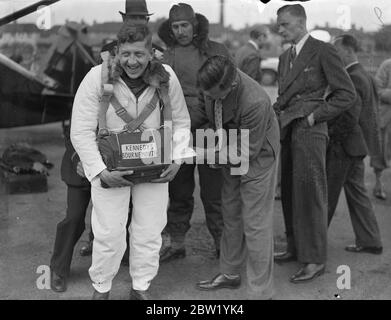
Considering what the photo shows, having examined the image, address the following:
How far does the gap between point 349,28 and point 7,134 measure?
5925 millimetres

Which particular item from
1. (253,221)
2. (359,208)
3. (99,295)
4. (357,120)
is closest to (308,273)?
(253,221)

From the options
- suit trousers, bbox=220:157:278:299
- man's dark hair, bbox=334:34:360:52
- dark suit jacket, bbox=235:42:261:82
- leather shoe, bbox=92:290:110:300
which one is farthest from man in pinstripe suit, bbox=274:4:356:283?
dark suit jacket, bbox=235:42:261:82

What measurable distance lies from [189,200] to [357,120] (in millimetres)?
1348

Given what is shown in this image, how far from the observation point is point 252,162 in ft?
10.4

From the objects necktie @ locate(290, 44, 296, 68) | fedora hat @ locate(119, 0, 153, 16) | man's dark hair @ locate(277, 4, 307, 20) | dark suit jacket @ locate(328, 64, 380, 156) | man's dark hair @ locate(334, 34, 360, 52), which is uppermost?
fedora hat @ locate(119, 0, 153, 16)

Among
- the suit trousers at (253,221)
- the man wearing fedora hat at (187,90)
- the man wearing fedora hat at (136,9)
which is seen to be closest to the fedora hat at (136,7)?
the man wearing fedora hat at (136,9)

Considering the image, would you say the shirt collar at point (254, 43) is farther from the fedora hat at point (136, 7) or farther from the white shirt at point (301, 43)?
the white shirt at point (301, 43)

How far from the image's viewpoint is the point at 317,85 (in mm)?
3531

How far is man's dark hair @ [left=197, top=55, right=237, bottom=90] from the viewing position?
9.67 feet

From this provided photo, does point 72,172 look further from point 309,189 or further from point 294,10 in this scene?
point 294,10

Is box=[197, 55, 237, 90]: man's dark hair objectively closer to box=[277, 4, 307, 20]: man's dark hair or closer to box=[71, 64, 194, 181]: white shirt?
box=[71, 64, 194, 181]: white shirt

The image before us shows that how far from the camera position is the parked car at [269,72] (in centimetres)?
1210
